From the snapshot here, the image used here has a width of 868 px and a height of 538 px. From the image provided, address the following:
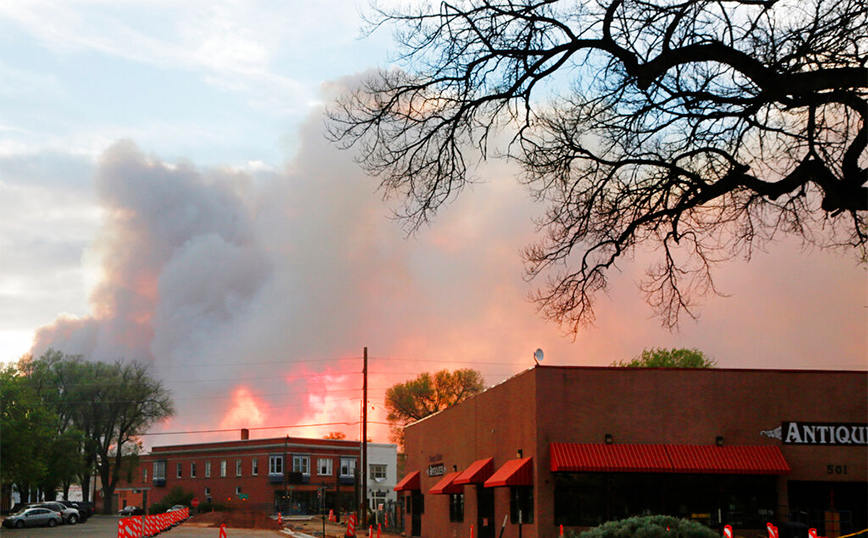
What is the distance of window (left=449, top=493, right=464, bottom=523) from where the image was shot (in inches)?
1486

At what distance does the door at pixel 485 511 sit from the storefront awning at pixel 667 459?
6.37 m

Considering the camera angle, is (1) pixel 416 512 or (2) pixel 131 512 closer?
(1) pixel 416 512

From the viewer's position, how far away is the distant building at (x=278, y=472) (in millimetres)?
91500

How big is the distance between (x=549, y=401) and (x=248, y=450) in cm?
7038

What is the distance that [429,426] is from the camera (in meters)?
45.8

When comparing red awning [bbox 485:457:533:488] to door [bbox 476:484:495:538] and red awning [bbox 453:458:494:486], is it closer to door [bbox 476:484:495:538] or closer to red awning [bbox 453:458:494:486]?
red awning [bbox 453:458:494:486]

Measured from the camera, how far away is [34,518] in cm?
5941

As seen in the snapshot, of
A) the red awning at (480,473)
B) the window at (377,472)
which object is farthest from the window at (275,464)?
the red awning at (480,473)

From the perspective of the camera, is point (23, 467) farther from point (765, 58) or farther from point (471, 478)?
point (765, 58)

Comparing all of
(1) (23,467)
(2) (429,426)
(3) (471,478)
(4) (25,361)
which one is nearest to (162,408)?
(4) (25,361)

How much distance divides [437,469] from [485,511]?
9.08 metres

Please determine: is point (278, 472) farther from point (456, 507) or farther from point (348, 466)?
point (456, 507)

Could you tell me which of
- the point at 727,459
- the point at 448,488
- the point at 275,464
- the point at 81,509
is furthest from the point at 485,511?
the point at 275,464

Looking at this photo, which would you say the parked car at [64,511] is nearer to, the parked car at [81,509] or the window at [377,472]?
the parked car at [81,509]
